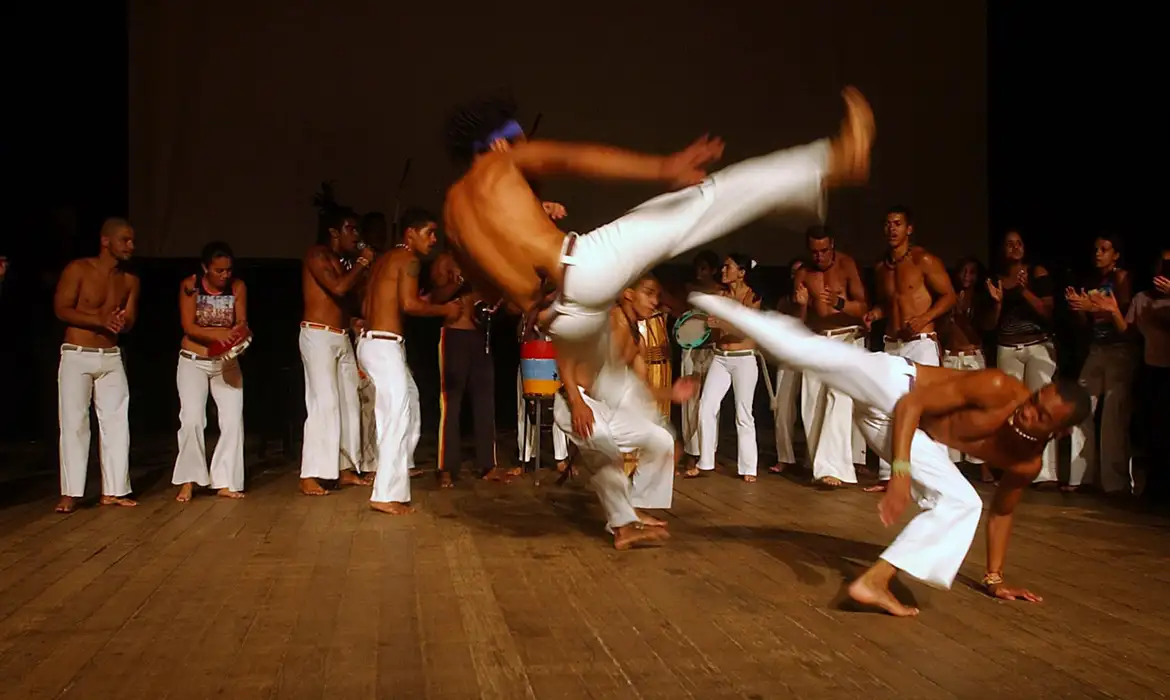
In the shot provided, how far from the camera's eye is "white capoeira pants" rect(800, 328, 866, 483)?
20.5 feet

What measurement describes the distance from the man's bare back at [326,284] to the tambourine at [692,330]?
205cm

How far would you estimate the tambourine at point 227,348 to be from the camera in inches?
227

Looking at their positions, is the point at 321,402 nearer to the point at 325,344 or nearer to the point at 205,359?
the point at 325,344

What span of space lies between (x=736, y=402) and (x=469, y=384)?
5.71 feet

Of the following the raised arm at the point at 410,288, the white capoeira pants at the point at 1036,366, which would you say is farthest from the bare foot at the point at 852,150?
the white capoeira pants at the point at 1036,366

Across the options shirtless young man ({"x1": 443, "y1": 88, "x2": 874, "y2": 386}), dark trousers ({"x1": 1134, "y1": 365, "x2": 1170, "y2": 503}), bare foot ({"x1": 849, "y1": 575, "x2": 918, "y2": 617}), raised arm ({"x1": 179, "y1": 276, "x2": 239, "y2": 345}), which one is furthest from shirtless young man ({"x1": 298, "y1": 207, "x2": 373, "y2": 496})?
dark trousers ({"x1": 1134, "y1": 365, "x2": 1170, "y2": 503})

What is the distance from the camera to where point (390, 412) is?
524 centimetres

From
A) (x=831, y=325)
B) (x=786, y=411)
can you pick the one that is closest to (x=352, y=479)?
(x=786, y=411)

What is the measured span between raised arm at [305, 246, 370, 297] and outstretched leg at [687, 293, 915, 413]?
8.95 feet

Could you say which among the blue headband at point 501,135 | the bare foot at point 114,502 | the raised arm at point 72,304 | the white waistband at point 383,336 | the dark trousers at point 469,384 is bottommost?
the bare foot at point 114,502

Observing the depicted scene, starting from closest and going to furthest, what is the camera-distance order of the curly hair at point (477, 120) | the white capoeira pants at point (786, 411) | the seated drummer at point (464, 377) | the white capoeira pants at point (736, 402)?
the curly hair at point (477, 120)
the seated drummer at point (464, 377)
the white capoeira pants at point (736, 402)
the white capoeira pants at point (786, 411)

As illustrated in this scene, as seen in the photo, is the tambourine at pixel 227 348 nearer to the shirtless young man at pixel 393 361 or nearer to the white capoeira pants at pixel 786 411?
the shirtless young man at pixel 393 361

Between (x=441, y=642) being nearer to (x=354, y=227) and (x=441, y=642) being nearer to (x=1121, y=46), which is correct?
(x=354, y=227)

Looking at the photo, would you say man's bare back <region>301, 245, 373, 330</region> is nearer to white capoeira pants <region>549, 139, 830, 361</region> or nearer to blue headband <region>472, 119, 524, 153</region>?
blue headband <region>472, 119, 524, 153</region>
